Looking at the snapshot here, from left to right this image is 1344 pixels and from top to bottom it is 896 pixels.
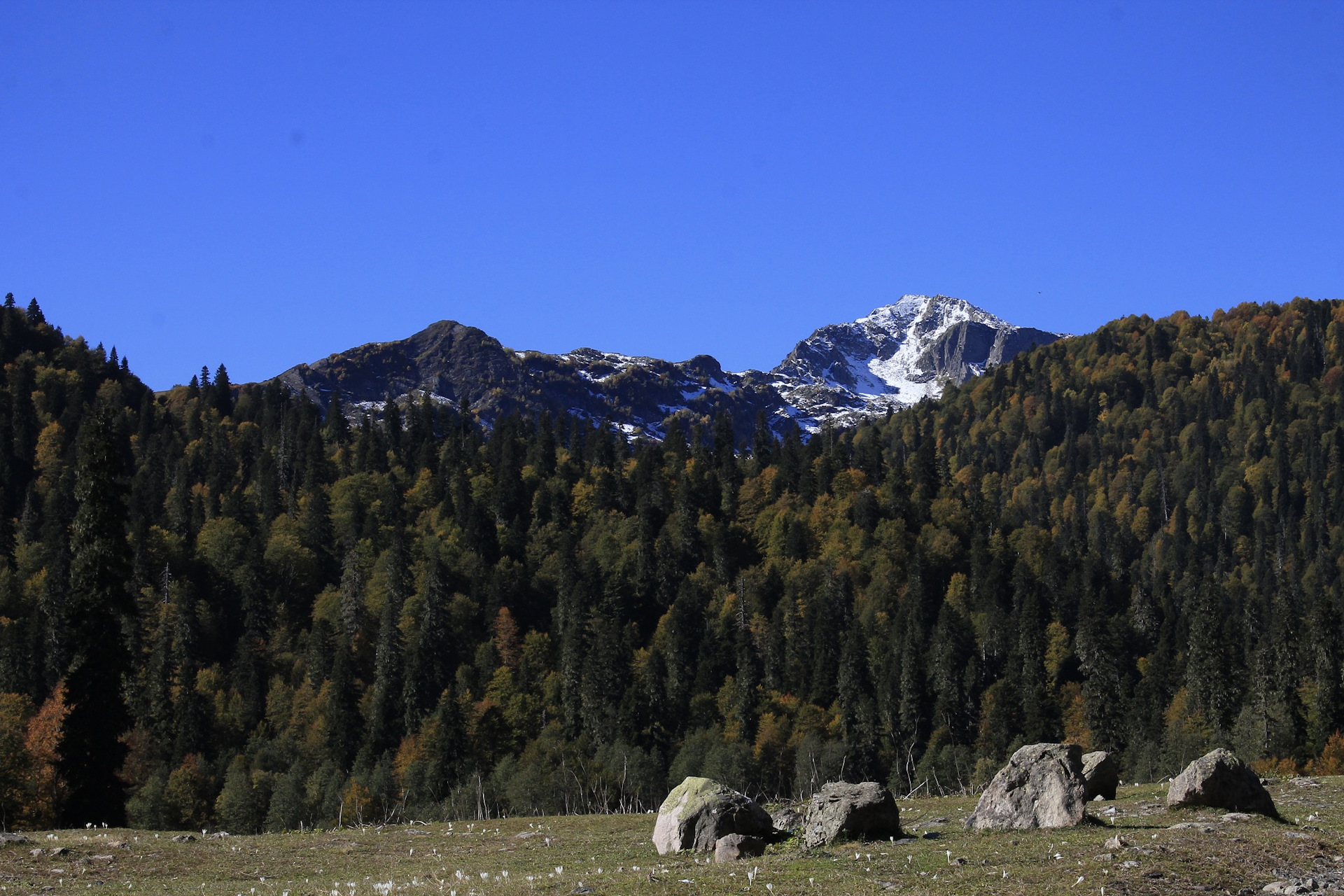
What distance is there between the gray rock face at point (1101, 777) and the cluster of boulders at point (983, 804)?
15.5ft

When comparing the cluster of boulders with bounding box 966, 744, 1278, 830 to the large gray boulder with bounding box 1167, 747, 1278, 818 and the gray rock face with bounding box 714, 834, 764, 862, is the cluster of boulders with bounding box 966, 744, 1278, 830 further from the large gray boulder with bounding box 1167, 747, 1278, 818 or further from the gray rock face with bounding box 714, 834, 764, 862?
the gray rock face with bounding box 714, 834, 764, 862

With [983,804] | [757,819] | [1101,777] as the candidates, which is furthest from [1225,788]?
[757,819]

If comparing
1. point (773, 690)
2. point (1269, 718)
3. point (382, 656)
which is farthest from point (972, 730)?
point (382, 656)

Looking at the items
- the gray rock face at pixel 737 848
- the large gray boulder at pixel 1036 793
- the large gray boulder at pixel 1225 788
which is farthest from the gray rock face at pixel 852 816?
the large gray boulder at pixel 1225 788

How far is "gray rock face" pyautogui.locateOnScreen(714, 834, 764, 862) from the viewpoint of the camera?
102 feet

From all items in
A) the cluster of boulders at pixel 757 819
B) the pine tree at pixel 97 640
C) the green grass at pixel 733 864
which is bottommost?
the green grass at pixel 733 864

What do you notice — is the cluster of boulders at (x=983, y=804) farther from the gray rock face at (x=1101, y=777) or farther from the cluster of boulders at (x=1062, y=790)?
the gray rock face at (x=1101, y=777)

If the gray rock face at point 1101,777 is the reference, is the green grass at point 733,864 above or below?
below

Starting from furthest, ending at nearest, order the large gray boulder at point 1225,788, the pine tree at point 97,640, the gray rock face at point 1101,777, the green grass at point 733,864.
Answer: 1. the pine tree at point 97,640
2. the gray rock face at point 1101,777
3. the large gray boulder at point 1225,788
4. the green grass at point 733,864

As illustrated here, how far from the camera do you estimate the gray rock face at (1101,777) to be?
131 feet

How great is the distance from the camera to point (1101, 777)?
1574 inches

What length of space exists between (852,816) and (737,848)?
3.75 metres

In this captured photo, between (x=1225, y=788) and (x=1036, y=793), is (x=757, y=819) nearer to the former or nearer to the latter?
(x=1036, y=793)

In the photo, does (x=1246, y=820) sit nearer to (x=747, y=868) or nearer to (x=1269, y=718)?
(x=747, y=868)
